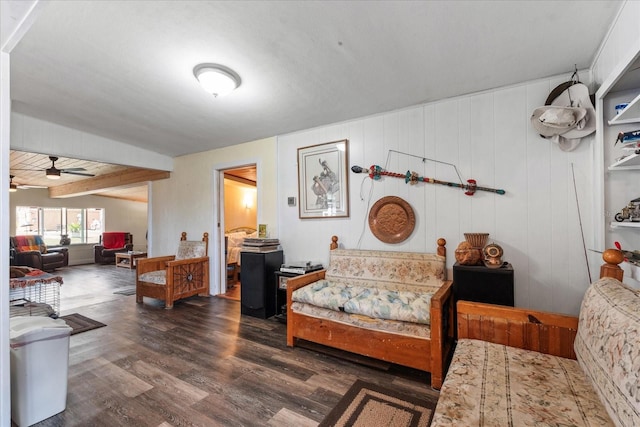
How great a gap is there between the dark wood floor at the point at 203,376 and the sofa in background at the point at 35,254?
16.8 feet

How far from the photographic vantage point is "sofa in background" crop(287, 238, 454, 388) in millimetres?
1983

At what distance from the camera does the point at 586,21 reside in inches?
66.1

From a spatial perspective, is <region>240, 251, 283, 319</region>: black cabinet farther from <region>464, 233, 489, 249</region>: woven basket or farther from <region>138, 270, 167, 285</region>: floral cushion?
<region>464, 233, 489, 249</region>: woven basket

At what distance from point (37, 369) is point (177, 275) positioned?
2.31 meters

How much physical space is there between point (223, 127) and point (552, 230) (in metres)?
→ 3.59

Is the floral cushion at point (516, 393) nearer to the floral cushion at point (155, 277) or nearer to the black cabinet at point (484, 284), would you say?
the black cabinet at point (484, 284)

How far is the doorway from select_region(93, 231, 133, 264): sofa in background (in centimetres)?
439

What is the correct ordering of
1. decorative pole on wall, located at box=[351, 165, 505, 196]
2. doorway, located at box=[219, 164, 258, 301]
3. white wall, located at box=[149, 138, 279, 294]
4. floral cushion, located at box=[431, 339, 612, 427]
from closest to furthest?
floral cushion, located at box=[431, 339, 612, 427], decorative pole on wall, located at box=[351, 165, 505, 196], white wall, located at box=[149, 138, 279, 294], doorway, located at box=[219, 164, 258, 301]

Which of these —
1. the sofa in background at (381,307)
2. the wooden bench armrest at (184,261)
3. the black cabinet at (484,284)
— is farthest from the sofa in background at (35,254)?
the black cabinet at (484,284)

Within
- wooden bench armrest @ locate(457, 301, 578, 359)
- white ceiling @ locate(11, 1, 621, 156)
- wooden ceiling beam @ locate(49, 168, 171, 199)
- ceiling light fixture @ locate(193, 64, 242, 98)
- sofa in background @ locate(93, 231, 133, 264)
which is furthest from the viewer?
sofa in background @ locate(93, 231, 133, 264)

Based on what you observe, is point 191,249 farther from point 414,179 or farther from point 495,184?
point 495,184

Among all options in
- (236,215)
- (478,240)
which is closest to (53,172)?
(236,215)

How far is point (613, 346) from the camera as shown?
101cm

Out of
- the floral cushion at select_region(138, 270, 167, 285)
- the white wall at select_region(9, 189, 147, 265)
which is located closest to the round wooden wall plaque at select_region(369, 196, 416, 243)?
the floral cushion at select_region(138, 270, 167, 285)
